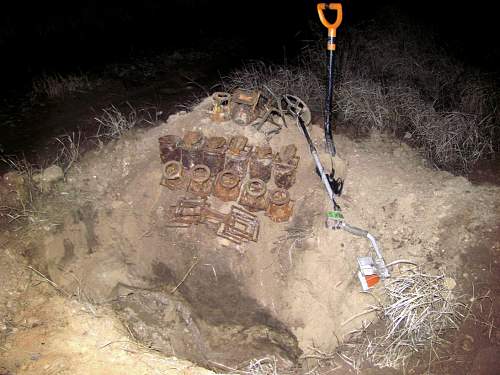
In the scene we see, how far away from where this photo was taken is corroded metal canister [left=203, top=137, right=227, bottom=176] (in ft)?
12.1

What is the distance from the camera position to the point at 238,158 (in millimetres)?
3668

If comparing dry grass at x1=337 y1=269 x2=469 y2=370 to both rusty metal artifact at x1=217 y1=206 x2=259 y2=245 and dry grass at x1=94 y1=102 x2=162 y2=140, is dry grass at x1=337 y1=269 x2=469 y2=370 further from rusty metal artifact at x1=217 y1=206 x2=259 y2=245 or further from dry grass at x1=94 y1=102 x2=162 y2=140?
dry grass at x1=94 y1=102 x2=162 y2=140

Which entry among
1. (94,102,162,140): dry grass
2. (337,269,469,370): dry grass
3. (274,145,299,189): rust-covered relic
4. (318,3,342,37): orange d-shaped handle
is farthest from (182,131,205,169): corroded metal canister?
(337,269,469,370): dry grass

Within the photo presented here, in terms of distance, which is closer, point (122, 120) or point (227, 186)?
A: point (227, 186)

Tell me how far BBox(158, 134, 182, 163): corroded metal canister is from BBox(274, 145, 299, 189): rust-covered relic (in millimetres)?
975

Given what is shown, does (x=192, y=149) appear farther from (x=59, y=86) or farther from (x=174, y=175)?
(x=59, y=86)

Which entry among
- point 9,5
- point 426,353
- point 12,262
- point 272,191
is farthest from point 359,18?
point 9,5

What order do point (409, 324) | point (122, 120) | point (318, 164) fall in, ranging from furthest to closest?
point (122, 120)
point (318, 164)
point (409, 324)

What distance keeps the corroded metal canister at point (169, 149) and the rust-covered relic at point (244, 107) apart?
0.68m

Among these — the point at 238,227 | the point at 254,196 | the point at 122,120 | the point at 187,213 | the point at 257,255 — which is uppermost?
the point at 122,120

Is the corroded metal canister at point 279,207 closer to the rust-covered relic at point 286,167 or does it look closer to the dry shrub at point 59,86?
the rust-covered relic at point 286,167

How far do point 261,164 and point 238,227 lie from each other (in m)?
0.62

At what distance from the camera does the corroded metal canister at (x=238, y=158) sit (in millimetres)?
3672

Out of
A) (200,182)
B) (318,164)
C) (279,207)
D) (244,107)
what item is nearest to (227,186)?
(200,182)
